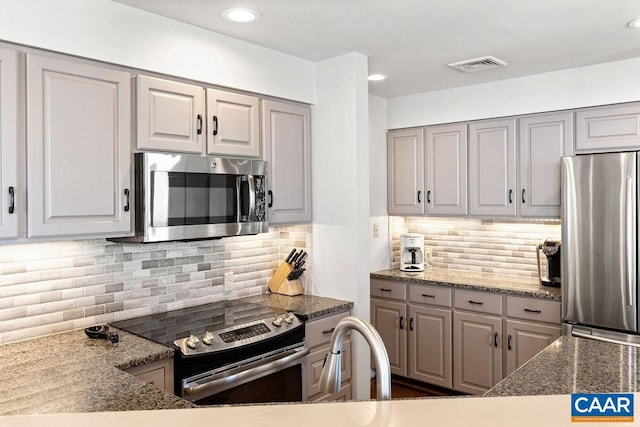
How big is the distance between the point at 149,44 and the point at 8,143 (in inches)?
33.8

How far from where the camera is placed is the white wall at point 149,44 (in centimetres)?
207

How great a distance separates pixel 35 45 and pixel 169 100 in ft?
2.13

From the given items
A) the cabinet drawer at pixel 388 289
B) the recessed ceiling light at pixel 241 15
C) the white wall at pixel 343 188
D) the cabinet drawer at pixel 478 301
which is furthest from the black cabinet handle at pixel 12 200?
the cabinet drawer at pixel 478 301

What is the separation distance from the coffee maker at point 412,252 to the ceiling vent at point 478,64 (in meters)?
1.49

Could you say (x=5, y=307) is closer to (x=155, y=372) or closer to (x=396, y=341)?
(x=155, y=372)

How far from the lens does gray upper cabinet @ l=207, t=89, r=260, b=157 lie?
2.75 meters

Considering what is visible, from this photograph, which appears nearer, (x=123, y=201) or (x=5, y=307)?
(x=5, y=307)

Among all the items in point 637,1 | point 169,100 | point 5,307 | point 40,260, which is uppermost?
point 637,1

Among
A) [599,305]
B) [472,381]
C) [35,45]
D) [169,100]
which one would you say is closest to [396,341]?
[472,381]

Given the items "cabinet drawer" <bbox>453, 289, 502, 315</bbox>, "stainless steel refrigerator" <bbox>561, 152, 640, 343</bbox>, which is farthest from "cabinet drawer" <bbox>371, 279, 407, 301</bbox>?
"stainless steel refrigerator" <bbox>561, 152, 640, 343</bbox>

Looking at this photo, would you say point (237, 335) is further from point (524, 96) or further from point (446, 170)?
point (524, 96)

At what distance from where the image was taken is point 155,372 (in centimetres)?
A: 212

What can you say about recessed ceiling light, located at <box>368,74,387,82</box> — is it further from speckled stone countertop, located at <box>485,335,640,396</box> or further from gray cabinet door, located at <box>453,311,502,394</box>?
speckled stone countertop, located at <box>485,335,640,396</box>

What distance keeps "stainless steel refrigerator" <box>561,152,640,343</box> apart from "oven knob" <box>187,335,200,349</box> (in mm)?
2394
